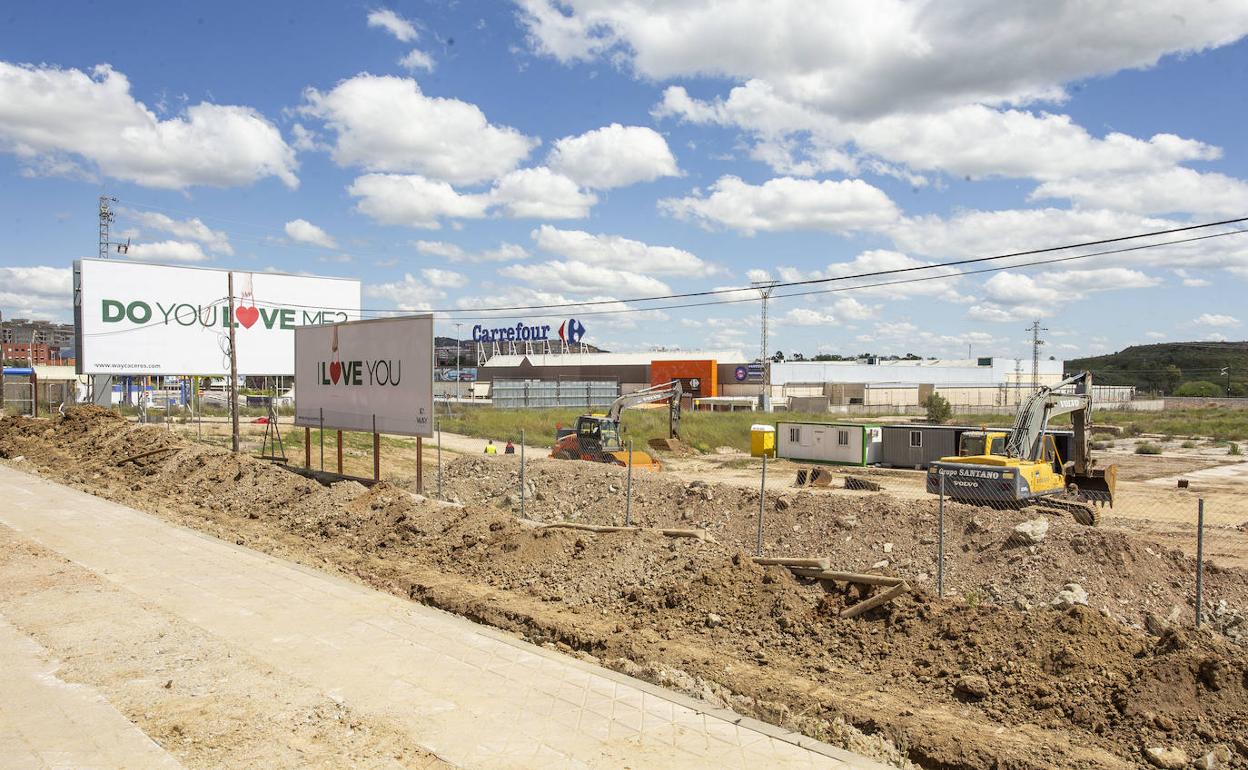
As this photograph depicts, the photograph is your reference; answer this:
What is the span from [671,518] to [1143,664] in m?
10.1

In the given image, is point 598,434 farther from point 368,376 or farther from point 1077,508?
point 1077,508

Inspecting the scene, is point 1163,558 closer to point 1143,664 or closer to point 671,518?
point 1143,664

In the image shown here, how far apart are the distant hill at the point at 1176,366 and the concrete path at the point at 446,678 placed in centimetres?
15828

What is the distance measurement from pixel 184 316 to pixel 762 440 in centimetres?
3494

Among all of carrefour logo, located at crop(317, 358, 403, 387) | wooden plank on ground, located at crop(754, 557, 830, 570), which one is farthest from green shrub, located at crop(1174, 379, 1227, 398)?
wooden plank on ground, located at crop(754, 557, 830, 570)

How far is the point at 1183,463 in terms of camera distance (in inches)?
1635

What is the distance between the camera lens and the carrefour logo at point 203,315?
48.8 metres

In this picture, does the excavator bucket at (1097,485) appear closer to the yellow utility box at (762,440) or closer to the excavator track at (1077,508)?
the excavator track at (1077,508)

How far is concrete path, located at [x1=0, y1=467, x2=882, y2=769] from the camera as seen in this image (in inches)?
242

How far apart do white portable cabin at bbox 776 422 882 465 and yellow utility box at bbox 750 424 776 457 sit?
1.64 feet

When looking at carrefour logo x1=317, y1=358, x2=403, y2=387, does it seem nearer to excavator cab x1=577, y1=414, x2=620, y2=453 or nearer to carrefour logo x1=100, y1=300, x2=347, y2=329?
excavator cab x1=577, y1=414, x2=620, y2=453

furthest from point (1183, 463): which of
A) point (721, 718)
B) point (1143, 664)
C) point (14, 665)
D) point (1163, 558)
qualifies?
point (14, 665)

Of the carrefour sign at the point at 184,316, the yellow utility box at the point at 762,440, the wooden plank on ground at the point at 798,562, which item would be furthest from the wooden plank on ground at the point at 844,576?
the carrefour sign at the point at 184,316

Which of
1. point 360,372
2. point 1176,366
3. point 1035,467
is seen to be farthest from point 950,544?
point 1176,366
